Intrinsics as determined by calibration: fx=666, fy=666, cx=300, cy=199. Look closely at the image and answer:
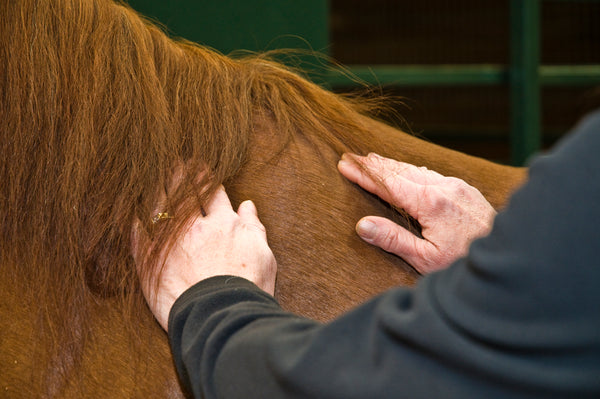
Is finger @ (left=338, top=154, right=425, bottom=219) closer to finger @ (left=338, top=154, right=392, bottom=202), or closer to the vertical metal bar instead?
finger @ (left=338, top=154, right=392, bottom=202)

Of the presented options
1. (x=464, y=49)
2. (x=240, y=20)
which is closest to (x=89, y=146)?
(x=240, y=20)

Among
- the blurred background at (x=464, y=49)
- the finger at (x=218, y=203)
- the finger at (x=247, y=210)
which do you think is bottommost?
the blurred background at (x=464, y=49)

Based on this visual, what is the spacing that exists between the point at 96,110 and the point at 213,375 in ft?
1.12

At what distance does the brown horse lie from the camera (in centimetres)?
67

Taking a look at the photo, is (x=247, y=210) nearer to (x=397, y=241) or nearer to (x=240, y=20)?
(x=397, y=241)

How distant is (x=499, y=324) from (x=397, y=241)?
0.40 metres

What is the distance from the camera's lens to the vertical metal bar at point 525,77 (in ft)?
6.45

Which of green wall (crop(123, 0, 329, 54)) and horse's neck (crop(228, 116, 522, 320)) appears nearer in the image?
horse's neck (crop(228, 116, 522, 320))

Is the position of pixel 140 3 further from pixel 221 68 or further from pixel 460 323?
pixel 460 323

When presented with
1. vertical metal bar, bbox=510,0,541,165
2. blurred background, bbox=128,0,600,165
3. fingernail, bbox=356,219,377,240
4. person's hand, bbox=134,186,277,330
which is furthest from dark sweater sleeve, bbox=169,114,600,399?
blurred background, bbox=128,0,600,165

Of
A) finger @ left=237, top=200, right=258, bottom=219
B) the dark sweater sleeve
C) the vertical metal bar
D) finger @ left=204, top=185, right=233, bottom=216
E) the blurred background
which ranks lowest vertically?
the blurred background

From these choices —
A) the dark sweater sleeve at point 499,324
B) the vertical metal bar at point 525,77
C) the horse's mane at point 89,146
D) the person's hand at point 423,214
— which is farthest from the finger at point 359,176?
the vertical metal bar at point 525,77

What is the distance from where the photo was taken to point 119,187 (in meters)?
0.69

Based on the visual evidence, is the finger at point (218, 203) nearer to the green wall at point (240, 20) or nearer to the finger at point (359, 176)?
the finger at point (359, 176)
